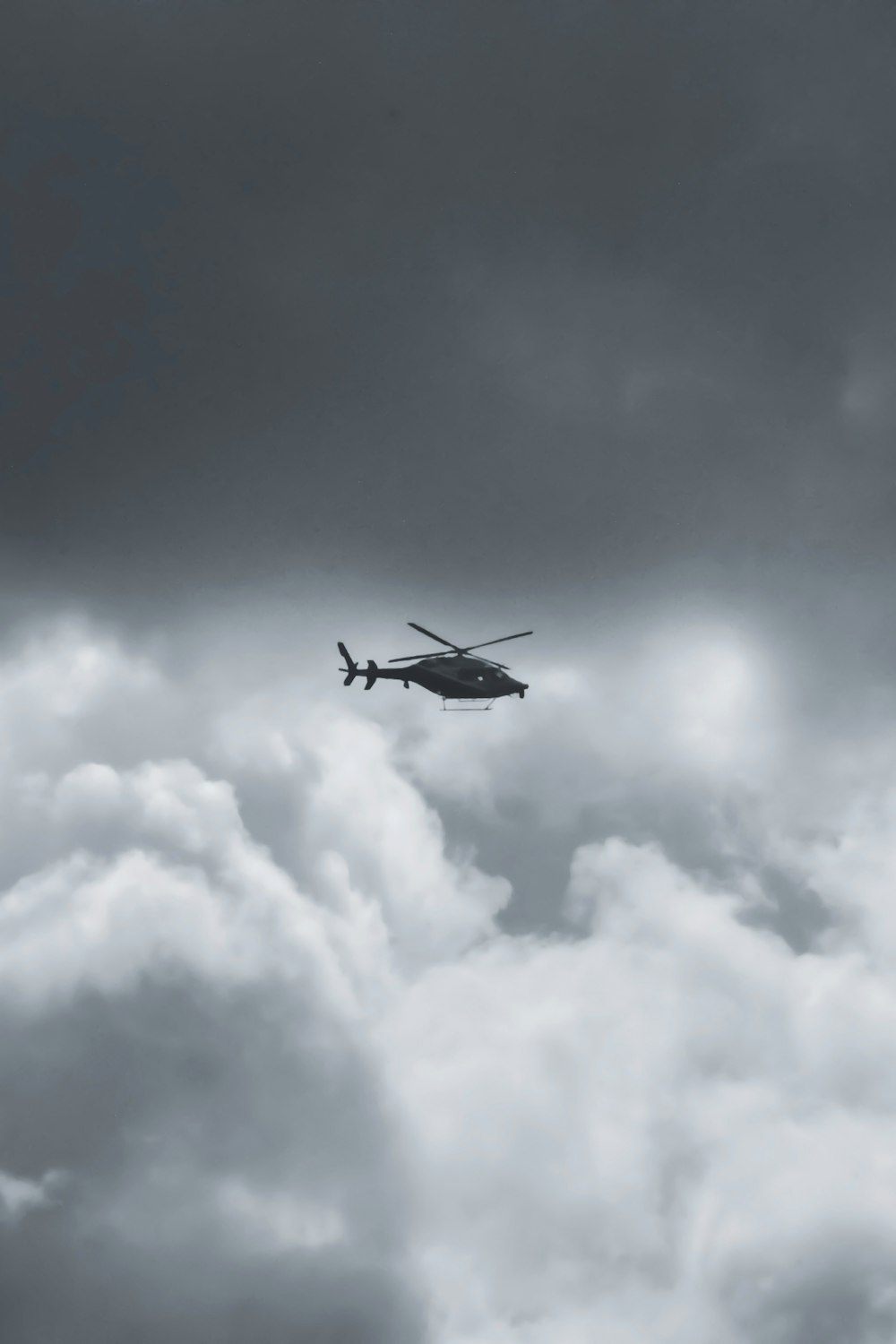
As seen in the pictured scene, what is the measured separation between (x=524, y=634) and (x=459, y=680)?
12.3 metres

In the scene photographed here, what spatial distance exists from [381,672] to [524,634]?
26.9 m

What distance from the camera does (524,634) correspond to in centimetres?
17912

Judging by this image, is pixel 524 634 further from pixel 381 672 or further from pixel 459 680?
pixel 381 672

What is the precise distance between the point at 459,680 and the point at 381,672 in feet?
53.3

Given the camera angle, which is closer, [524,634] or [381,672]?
[524,634]

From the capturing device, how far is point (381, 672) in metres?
195

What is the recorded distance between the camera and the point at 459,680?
184 m

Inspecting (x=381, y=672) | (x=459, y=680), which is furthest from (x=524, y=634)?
(x=381, y=672)
